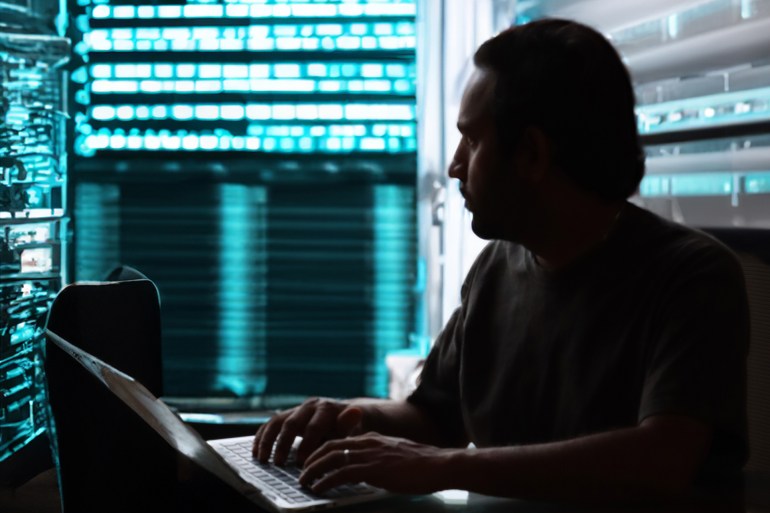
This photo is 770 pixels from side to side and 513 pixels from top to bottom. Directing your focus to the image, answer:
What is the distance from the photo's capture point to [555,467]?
918 millimetres

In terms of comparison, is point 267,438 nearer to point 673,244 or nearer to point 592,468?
point 592,468

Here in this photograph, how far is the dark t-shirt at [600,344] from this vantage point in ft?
3.16

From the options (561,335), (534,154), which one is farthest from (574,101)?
(561,335)

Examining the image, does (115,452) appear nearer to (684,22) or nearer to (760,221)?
(760,221)

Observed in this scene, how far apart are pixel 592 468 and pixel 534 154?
474mm

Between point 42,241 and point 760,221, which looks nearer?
point 760,221

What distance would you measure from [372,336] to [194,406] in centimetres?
62

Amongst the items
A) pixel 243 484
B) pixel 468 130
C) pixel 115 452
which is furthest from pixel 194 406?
pixel 243 484

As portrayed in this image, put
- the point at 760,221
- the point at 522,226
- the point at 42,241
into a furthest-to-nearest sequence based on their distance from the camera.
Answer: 1. the point at 42,241
2. the point at 760,221
3. the point at 522,226

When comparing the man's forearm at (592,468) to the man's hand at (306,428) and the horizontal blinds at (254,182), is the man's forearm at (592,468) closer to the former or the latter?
the man's hand at (306,428)

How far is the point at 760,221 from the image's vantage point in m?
1.43

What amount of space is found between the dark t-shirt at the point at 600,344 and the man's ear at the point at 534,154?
0.13 metres

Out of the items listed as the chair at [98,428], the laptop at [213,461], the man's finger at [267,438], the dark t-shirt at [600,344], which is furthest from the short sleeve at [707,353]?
the chair at [98,428]

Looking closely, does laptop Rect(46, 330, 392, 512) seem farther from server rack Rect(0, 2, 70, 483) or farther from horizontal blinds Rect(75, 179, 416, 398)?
horizontal blinds Rect(75, 179, 416, 398)
